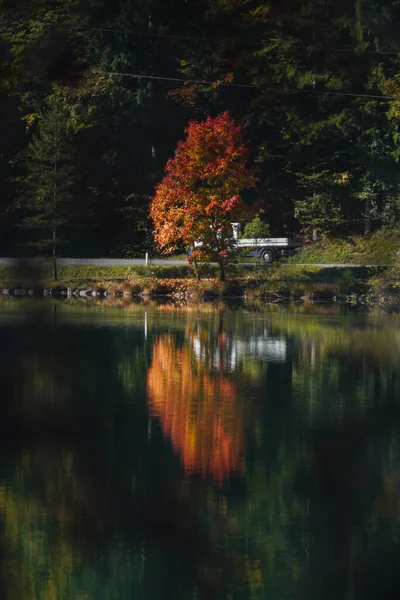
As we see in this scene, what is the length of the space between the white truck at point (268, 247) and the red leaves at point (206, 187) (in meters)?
2.14

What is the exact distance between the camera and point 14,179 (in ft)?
184

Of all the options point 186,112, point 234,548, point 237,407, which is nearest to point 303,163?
point 186,112

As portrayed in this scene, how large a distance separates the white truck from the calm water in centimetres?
2468

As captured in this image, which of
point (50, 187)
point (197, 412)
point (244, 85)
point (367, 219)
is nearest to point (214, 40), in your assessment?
point (244, 85)

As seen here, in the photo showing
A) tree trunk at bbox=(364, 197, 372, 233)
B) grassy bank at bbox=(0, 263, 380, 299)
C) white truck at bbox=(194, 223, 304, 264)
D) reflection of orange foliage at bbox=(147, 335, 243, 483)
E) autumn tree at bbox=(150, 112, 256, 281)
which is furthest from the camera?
tree trunk at bbox=(364, 197, 372, 233)

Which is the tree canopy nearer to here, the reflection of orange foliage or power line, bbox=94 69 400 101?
power line, bbox=94 69 400 101

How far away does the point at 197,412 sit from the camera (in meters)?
19.0

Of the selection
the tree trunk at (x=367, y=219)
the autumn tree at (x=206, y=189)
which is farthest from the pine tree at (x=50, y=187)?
the tree trunk at (x=367, y=219)

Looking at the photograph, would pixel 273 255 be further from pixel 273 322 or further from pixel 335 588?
pixel 335 588

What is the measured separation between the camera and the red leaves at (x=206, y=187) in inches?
1917

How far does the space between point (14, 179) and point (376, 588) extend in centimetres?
4731

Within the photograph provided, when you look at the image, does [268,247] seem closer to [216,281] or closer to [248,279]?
[248,279]

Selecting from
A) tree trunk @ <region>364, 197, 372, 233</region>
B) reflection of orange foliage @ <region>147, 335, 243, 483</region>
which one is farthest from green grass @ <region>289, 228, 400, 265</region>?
reflection of orange foliage @ <region>147, 335, 243, 483</region>

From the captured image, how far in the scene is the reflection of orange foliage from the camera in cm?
1554
